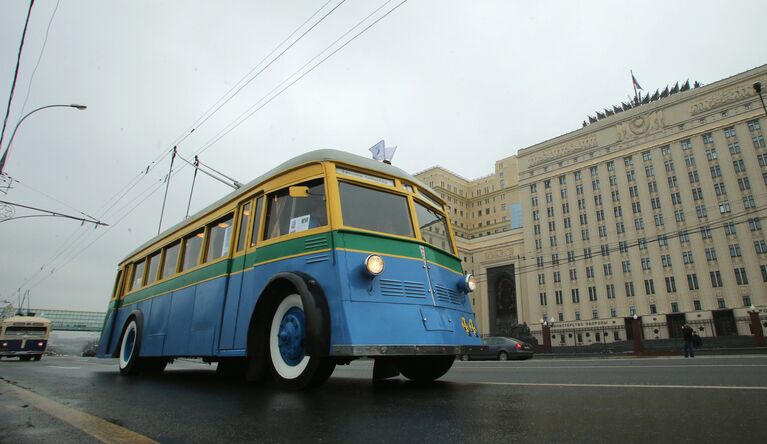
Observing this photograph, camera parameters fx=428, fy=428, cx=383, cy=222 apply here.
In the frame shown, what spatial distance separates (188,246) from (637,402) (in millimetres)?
6944

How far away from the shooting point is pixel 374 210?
515cm

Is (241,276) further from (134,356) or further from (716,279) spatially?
(716,279)

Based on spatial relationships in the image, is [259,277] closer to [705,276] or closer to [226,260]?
[226,260]

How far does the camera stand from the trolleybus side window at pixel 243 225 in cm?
587

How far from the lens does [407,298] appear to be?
4.57 m

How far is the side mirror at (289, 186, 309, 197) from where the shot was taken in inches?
196

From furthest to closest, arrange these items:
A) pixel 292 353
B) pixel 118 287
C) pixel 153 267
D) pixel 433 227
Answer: pixel 118 287
pixel 153 267
pixel 433 227
pixel 292 353

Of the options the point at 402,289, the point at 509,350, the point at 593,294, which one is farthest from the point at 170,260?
the point at 593,294

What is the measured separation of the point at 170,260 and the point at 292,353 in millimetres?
4782

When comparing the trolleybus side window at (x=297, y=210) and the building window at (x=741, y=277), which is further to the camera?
the building window at (x=741, y=277)

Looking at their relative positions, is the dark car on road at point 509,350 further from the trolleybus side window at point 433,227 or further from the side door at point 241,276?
the side door at point 241,276

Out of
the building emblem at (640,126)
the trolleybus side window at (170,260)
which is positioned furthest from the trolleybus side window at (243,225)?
the building emblem at (640,126)

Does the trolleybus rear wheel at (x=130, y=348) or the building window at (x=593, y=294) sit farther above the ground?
the building window at (x=593, y=294)

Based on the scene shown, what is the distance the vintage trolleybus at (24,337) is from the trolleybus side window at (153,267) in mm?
23330
